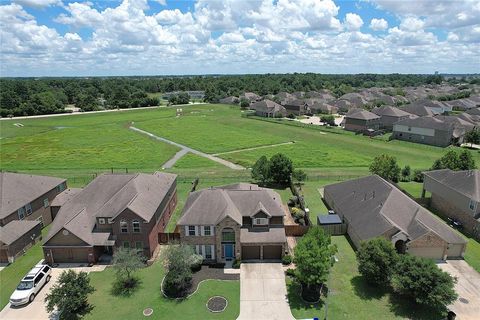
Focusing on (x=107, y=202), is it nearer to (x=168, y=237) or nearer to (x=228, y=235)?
(x=168, y=237)

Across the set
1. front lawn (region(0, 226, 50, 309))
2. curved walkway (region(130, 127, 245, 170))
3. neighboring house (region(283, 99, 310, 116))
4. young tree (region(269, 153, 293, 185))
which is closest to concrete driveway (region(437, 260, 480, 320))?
young tree (region(269, 153, 293, 185))

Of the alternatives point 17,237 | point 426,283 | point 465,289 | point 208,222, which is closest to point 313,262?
point 426,283

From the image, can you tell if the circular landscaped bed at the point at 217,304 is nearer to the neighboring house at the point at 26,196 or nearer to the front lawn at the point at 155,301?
the front lawn at the point at 155,301

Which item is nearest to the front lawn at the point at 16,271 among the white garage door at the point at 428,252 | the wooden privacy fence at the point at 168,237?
the wooden privacy fence at the point at 168,237

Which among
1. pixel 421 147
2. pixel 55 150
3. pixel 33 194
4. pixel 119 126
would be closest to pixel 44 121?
pixel 119 126

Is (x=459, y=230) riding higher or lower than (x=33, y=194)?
lower

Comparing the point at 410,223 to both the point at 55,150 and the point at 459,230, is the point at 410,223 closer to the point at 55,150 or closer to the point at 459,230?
the point at 459,230
